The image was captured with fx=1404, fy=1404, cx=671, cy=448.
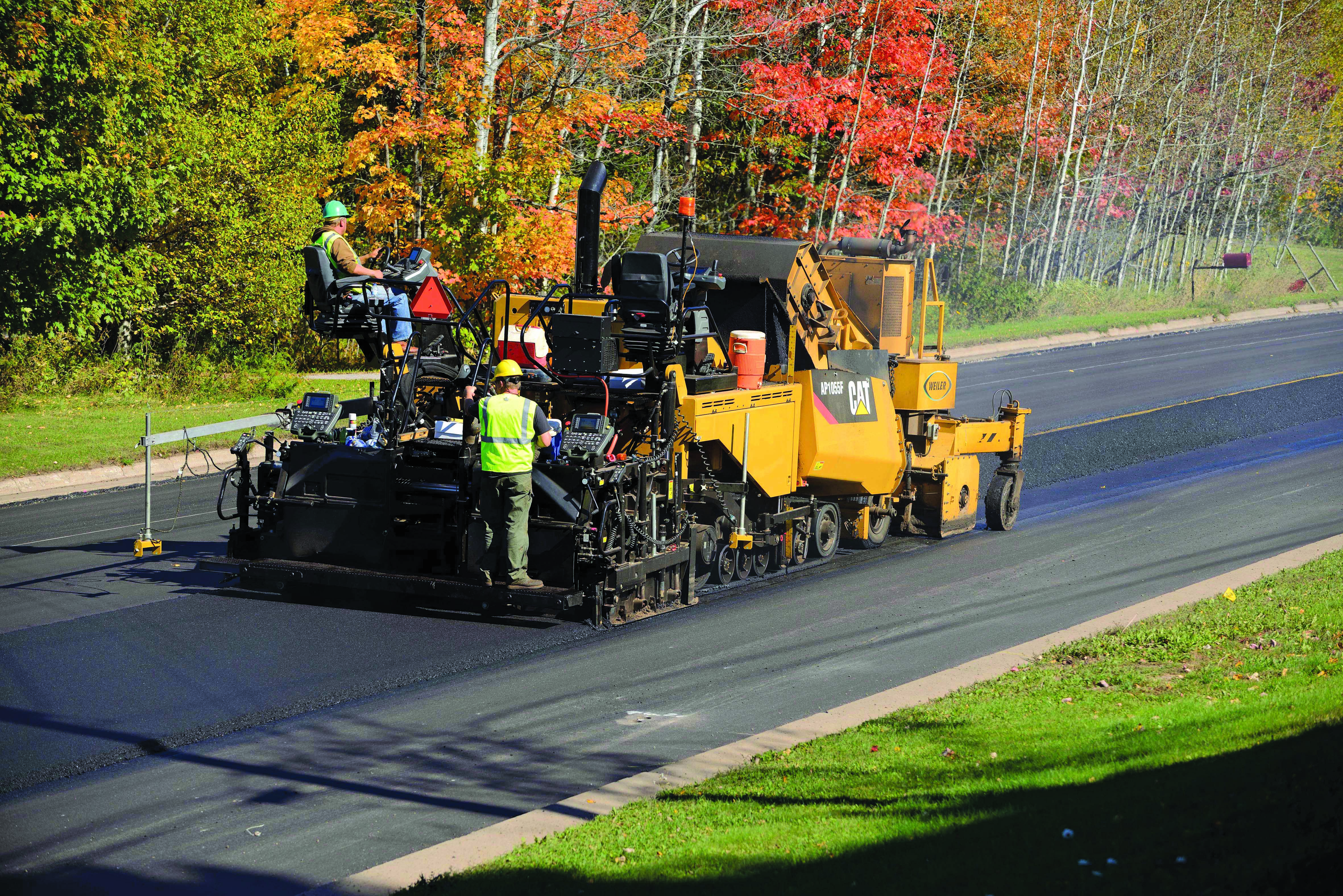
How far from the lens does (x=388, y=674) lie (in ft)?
32.4

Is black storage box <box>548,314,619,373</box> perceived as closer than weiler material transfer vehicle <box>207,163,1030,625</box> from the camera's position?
No

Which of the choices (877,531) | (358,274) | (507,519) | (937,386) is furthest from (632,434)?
(937,386)

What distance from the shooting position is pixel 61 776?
782 centimetres

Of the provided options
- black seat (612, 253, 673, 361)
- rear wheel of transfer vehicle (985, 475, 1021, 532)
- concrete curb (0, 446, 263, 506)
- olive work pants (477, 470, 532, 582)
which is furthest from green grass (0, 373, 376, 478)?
rear wheel of transfer vehicle (985, 475, 1021, 532)

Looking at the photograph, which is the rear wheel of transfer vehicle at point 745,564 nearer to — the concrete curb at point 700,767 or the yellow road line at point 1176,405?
the concrete curb at point 700,767

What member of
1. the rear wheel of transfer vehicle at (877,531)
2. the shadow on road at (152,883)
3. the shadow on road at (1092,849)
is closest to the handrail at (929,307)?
the rear wheel of transfer vehicle at (877,531)

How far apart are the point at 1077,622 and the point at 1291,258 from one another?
47.8m

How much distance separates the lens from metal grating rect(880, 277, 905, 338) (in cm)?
1548

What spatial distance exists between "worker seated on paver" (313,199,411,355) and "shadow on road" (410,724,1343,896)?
680 cm

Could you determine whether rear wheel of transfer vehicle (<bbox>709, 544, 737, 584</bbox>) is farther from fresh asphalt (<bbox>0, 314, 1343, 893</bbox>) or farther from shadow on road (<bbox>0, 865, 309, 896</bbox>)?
shadow on road (<bbox>0, 865, 309, 896</bbox>)

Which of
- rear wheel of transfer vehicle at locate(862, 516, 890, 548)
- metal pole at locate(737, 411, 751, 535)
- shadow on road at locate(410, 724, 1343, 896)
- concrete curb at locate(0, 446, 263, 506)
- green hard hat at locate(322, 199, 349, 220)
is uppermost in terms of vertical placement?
green hard hat at locate(322, 199, 349, 220)

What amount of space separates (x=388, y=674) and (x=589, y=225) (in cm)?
561

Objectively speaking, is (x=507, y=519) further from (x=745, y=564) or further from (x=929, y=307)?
(x=929, y=307)

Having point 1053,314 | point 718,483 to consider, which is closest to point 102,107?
point 718,483
